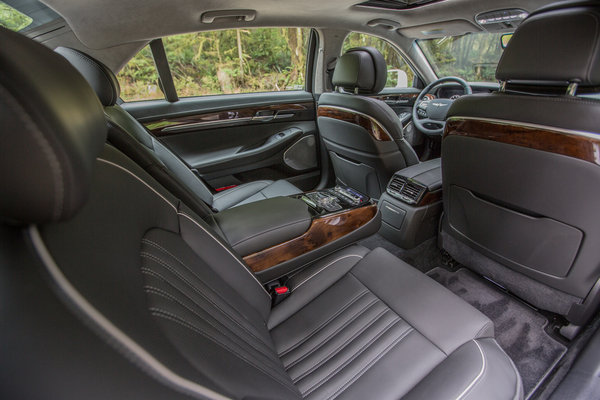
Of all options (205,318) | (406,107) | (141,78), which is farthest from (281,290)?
(406,107)

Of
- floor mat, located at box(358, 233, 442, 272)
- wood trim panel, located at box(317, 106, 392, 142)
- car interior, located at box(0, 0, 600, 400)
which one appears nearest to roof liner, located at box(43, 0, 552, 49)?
car interior, located at box(0, 0, 600, 400)

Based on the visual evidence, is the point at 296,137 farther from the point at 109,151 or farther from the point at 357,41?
the point at 109,151

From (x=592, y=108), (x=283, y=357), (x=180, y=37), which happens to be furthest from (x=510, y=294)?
(x=180, y=37)

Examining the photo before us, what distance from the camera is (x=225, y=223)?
3.86 feet

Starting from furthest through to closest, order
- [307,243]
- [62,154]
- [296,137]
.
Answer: [296,137]
[307,243]
[62,154]

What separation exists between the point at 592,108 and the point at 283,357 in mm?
1063

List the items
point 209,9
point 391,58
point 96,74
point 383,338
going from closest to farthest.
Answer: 1. point 383,338
2. point 96,74
3. point 209,9
4. point 391,58

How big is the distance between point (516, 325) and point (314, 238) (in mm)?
1068

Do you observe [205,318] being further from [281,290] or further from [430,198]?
[430,198]

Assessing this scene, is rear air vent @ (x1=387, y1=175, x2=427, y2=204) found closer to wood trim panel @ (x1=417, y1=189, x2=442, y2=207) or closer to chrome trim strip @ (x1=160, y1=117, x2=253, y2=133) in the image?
wood trim panel @ (x1=417, y1=189, x2=442, y2=207)

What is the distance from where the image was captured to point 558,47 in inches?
37.3

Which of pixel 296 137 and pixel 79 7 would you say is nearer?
pixel 79 7

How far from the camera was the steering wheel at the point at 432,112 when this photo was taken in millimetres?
2352

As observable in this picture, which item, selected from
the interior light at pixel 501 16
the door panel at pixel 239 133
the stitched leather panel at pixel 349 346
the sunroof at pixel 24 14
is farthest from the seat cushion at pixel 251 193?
the interior light at pixel 501 16
